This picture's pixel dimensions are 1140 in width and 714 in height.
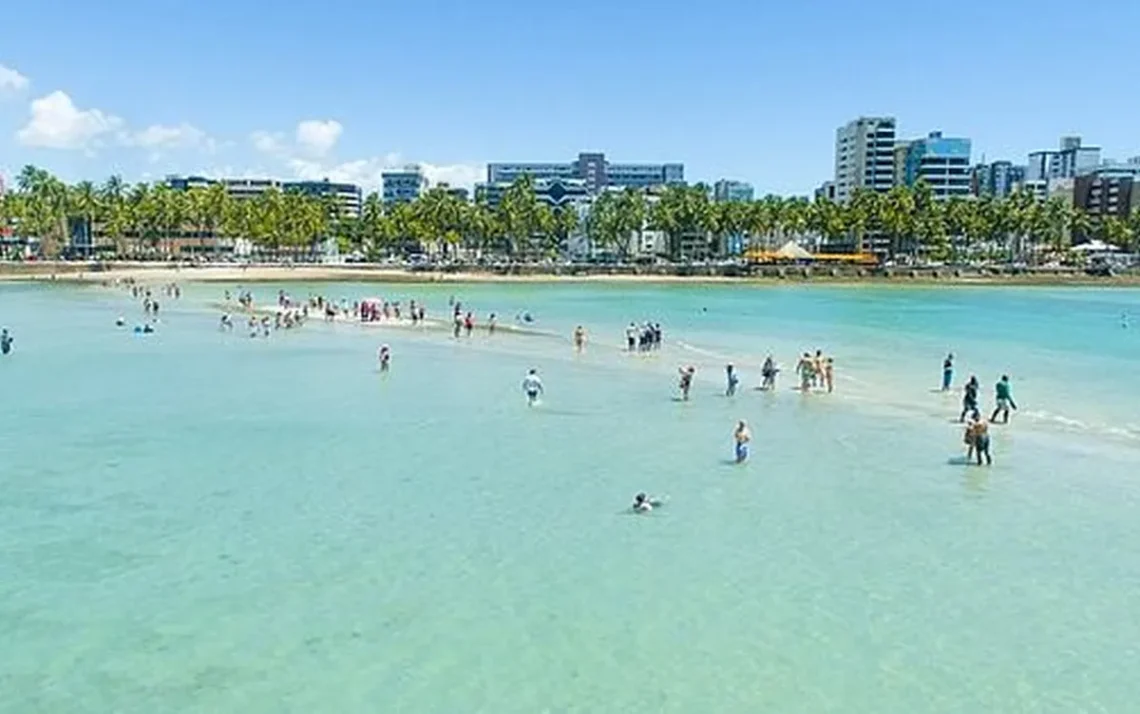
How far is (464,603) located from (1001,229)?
17690 cm

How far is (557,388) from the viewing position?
135ft

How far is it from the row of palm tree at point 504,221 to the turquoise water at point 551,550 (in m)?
126

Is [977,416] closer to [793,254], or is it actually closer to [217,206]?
[793,254]

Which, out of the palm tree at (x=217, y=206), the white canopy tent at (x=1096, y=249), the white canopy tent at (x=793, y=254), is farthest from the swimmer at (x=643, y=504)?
the white canopy tent at (x=1096, y=249)

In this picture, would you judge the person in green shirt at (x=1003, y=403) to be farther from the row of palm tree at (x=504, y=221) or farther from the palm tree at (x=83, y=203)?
the palm tree at (x=83, y=203)

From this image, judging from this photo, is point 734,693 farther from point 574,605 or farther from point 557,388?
point 557,388

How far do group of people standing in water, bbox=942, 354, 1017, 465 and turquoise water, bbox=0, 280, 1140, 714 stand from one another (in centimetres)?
73

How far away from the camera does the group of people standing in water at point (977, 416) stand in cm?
2756

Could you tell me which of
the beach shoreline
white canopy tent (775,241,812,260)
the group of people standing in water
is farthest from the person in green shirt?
white canopy tent (775,241,812,260)

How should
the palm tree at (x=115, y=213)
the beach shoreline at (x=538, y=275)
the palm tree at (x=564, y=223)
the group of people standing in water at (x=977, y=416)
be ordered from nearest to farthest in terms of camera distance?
the group of people standing in water at (x=977, y=416) → the beach shoreline at (x=538, y=275) → the palm tree at (x=115, y=213) → the palm tree at (x=564, y=223)

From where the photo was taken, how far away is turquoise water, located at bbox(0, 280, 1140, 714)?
14281 mm

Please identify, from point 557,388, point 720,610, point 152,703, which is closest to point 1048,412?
point 557,388

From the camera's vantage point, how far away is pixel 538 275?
150m

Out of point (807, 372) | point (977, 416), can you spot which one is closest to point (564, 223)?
point (807, 372)
